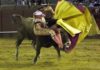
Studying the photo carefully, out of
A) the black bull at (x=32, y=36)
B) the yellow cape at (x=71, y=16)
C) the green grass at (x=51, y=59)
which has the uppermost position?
the yellow cape at (x=71, y=16)

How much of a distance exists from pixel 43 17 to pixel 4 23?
7642 mm

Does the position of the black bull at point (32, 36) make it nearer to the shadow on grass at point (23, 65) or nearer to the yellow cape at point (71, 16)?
the shadow on grass at point (23, 65)

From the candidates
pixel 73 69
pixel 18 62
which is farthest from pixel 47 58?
pixel 73 69

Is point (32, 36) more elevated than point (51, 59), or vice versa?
point (32, 36)

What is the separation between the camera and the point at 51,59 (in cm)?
1089

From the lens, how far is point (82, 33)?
33.7 feet

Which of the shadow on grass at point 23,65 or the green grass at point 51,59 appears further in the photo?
the shadow on grass at point 23,65

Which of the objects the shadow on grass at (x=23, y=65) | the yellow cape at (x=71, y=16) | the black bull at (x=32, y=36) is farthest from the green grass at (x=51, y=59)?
the yellow cape at (x=71, y=16)

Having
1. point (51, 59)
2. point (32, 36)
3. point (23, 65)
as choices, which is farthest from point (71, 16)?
point (23, 65)

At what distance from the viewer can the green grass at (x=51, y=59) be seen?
9562mm

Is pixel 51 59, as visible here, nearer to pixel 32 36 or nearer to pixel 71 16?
pixel 32 36

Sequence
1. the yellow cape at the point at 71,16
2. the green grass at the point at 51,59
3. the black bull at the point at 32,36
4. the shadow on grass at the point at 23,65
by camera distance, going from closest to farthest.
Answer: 1. the green grass at the point at 51,59
2. the shadow on grass at the point at 23,65
3. the black bull at the point at 32,36
4. the yellow cape at the point at 71,16

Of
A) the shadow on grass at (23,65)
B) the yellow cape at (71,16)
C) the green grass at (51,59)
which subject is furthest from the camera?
the yellow cape at (71,16)

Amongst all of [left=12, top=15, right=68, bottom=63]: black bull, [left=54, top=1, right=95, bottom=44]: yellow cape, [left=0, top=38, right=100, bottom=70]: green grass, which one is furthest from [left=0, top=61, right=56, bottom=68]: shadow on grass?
[left=54, top=1, right=95, bottom=44]: yellow cape
